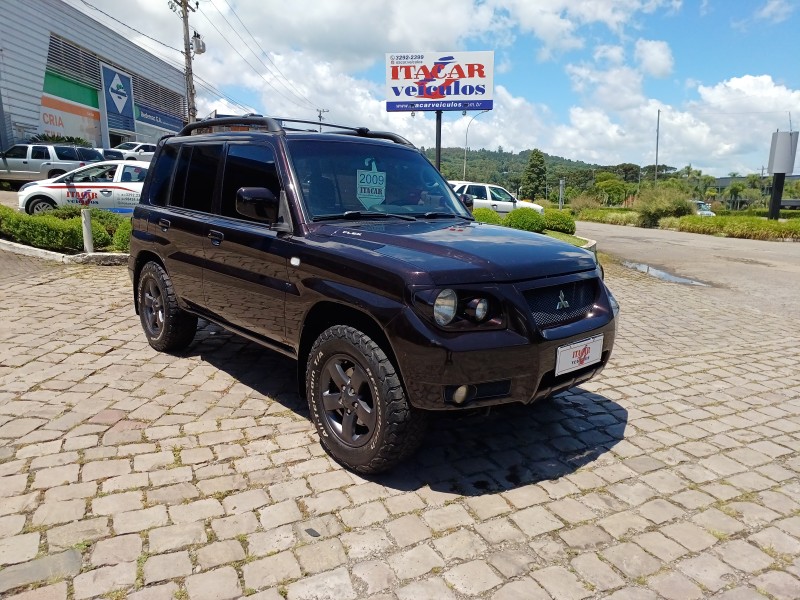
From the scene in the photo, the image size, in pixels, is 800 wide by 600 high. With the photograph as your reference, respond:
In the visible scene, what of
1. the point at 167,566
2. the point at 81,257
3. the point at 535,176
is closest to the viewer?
the point at 167,566

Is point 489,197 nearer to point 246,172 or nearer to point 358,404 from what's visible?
point 246,172

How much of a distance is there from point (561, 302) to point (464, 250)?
0.65m

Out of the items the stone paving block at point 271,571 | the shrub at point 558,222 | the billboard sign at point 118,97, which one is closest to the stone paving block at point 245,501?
the stone paving block at point 271,571

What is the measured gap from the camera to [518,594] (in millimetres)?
2312

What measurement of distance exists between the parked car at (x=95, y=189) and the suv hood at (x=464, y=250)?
11.5 m

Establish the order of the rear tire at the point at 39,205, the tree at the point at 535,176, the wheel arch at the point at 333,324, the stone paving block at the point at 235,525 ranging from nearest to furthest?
1. the stone paving block at the point at 235,525
2. the wheel arch at the point at 333,324
3. the rear tire at the point at 39,205
4. the tree at the point at 535,176

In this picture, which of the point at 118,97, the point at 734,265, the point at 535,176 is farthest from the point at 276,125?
the point at 535,176

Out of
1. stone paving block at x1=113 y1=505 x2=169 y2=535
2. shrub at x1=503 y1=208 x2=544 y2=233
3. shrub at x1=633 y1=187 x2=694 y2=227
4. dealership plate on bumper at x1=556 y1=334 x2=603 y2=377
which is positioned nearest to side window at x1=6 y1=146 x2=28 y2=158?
shrub at x1=503 y1=208 x2=544 y2=233

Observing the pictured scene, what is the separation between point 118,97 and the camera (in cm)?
3606

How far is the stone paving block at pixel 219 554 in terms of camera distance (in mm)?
2450

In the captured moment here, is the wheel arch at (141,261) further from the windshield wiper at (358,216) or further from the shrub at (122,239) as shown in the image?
the shrub at (122,239)

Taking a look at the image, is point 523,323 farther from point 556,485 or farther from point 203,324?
point 203,324

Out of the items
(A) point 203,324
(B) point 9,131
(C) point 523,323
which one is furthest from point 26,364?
(B) point 9,131

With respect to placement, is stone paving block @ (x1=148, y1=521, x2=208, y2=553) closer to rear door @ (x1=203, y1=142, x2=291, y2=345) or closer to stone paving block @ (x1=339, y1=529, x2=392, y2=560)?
stone paving block @ (x1=339, y1=529, x2=392, y2=560)
